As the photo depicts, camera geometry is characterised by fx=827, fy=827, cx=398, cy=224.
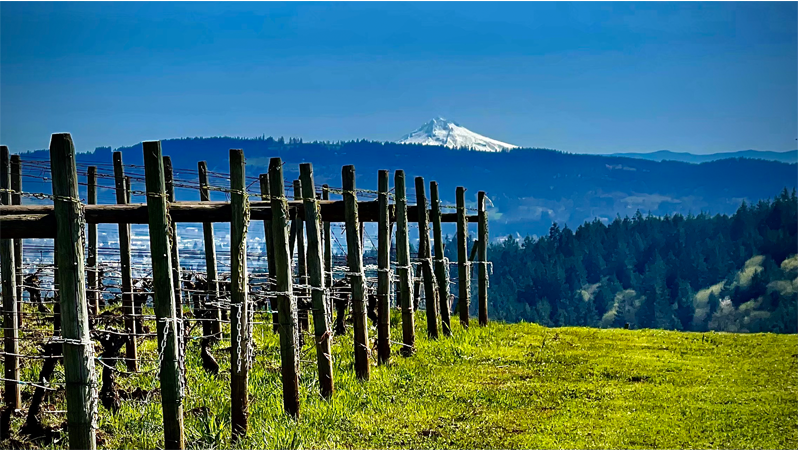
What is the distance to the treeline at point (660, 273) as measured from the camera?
13625 centimetres

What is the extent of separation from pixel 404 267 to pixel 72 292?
370 inches

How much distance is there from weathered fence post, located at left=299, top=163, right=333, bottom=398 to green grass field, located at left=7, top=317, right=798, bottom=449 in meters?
0.39

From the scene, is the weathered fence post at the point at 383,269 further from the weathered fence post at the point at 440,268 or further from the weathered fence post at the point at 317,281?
the weathered fence post at the point at 440,268

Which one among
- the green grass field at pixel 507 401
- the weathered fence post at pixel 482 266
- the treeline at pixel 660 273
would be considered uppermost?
the weathered fence post at pixel 482 266

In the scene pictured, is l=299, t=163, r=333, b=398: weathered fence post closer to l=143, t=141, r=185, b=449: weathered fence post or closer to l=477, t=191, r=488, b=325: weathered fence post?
l=143, t=141, r=185, b=449: weathered fence post

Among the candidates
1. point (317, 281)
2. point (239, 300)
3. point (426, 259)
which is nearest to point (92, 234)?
→ point (317, 281)

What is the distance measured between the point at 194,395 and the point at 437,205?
897 centimetres

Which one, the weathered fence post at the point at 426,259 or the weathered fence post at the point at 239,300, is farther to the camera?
the weathered fence post at the point at 426,259

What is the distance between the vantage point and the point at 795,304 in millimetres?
124688

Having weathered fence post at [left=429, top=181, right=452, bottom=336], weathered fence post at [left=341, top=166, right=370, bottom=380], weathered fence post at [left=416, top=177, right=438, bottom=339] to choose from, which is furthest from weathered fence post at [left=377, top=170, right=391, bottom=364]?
weathered fence post at [left=429, top=181, right=452, bottom=336]

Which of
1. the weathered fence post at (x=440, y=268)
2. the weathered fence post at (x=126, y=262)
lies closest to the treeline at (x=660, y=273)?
the weathered fence post at (x=440, y=268)

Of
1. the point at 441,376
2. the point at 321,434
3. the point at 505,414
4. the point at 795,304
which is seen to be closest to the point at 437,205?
the point at 441,376

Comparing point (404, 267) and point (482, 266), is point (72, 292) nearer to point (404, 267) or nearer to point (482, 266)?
point (404, 267)

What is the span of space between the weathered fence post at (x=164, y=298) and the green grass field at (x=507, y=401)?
1140 millimetres
